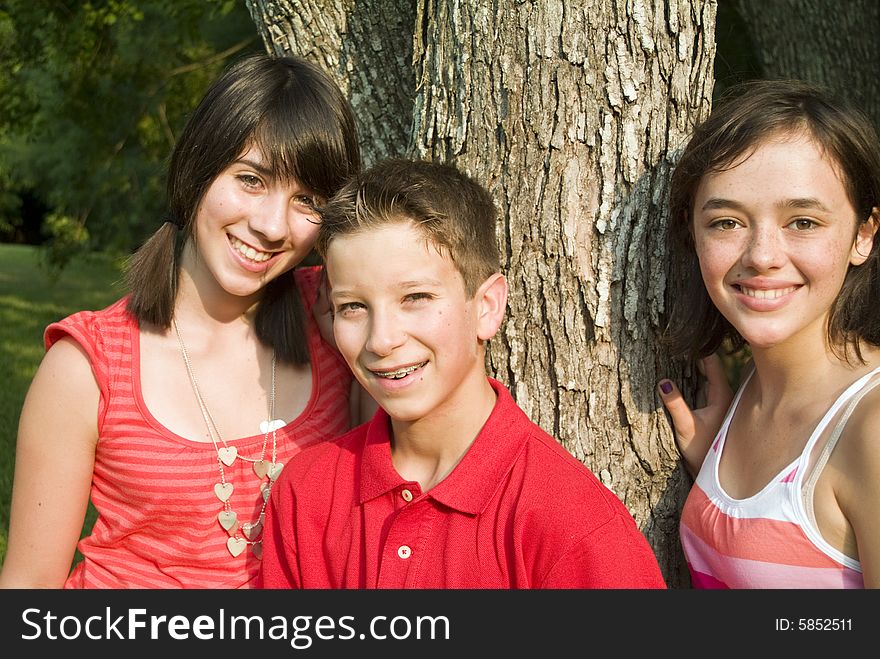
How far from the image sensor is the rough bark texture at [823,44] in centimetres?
527

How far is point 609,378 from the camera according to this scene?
8.89ft

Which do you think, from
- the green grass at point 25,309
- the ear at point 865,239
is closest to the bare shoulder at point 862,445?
the ear at point 865,239

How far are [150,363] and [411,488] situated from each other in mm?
900

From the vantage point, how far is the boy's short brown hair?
7.61 ft

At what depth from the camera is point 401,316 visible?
229 cm

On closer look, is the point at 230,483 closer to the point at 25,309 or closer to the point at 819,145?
the point at 819,145

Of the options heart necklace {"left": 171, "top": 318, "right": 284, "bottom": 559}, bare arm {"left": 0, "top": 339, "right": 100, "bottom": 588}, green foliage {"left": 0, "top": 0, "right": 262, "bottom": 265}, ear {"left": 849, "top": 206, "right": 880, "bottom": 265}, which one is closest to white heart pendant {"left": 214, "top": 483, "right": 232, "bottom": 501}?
heart necklace {"left": 171, "top": 318, "right": 284, "bottom": 559}

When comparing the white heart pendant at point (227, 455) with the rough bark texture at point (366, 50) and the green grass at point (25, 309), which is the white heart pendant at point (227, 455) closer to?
the green grass at point (25, 309)

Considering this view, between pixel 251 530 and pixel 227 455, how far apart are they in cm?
22

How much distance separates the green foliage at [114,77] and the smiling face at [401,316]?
3.26 m

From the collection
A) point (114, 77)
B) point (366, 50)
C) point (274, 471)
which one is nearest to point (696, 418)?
point (274, 471)

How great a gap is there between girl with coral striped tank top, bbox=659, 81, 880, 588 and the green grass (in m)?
1.84

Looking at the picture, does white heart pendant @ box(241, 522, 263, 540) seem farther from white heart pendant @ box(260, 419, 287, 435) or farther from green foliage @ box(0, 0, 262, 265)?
green foliage @ box(0, 0, 262, 265)
